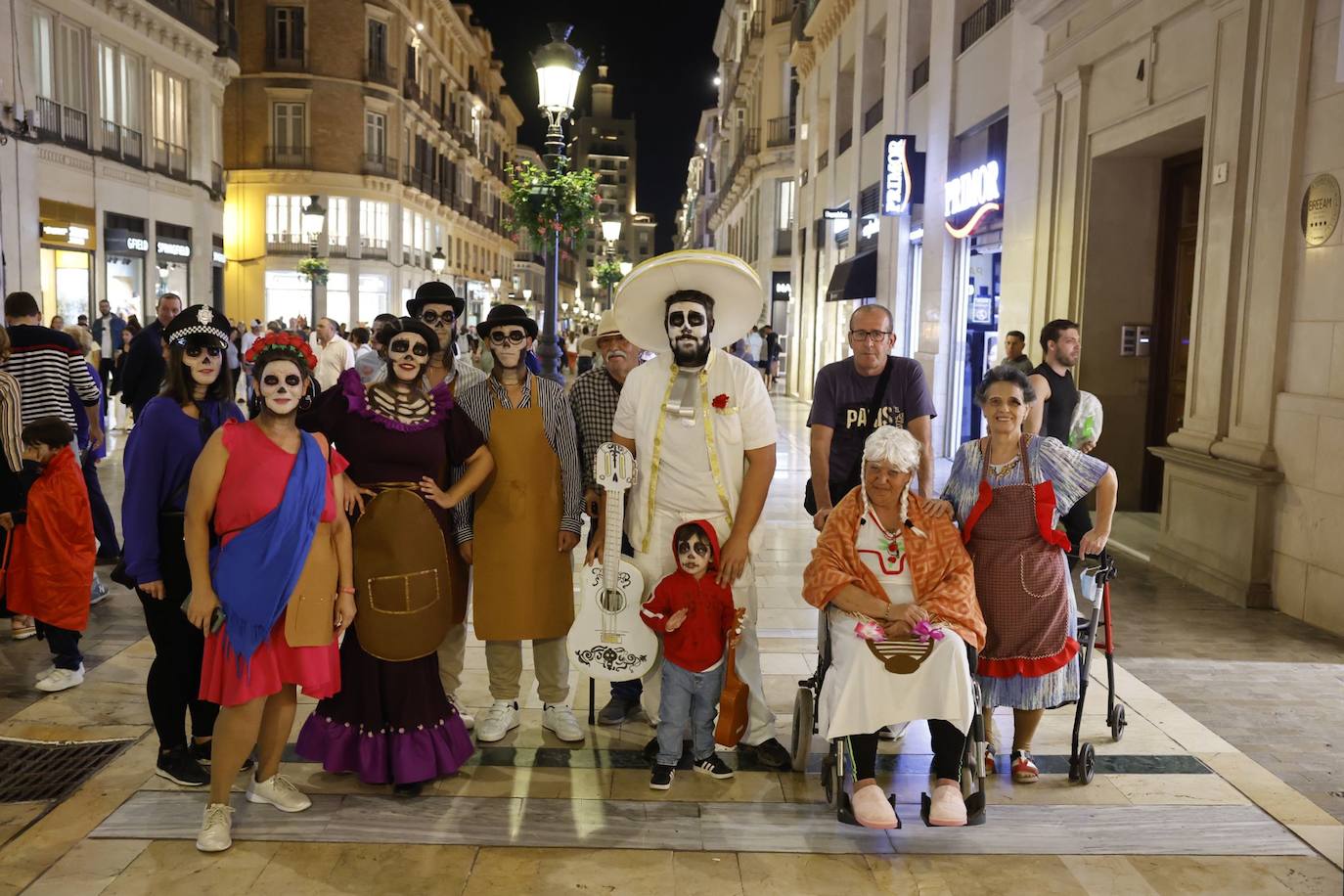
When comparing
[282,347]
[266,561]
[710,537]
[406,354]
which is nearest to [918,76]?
[710,537]

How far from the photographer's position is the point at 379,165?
4072 cm

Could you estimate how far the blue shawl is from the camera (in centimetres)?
361

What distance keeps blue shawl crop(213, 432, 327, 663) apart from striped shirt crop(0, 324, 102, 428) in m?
3.56

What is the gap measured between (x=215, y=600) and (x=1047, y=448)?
10.1 feet

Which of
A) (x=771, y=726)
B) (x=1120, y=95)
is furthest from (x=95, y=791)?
(x=1120, y=95)

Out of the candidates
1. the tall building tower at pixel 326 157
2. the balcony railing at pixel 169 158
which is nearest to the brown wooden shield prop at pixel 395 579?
the balcony railing at pixel 169 158

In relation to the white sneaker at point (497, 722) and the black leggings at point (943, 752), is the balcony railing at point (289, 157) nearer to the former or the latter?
the white sneaker at point (497, 722)

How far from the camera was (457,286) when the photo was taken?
54.1m

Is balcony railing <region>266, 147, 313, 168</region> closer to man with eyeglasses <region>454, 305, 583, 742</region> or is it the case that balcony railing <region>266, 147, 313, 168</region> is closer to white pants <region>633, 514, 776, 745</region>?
man with eyeglasses <region>454, 305, 583, 742</region>

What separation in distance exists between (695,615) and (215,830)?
184 cm

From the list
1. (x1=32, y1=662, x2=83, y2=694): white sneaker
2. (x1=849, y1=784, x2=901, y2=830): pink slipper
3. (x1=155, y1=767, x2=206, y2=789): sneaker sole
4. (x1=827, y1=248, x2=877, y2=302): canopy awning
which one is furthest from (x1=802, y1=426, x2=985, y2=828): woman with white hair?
(x1=827, y1=248, x2=877, y2=302): canopy awning

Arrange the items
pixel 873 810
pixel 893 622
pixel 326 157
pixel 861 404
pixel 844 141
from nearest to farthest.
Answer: pixel 873 810 < pixel 893 622 < pixel 861 404 < pixel 844 141 < pixel 326 157

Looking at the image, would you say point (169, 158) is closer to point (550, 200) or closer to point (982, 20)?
point (550, 200)

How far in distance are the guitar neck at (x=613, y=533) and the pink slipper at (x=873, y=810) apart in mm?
1270
